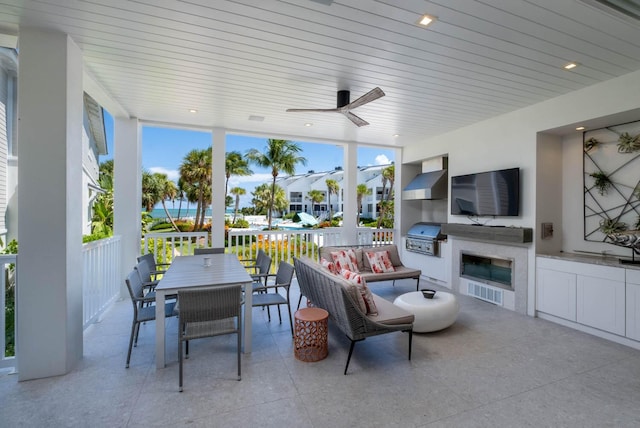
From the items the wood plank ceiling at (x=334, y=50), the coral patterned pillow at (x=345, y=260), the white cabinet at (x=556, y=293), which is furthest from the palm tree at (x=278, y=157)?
the white cabinet at (x=556, y=293)

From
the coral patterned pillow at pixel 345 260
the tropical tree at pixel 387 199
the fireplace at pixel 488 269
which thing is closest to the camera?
the fireplace at pixel 488 269

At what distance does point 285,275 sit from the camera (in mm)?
3406

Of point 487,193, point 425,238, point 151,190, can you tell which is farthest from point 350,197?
point 151,190

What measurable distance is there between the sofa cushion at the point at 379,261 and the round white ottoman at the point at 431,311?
4.07 ft

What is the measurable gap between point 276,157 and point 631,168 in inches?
386

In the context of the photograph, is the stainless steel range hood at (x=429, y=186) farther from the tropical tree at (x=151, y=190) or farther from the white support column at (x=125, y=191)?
the tropical tree at (x=151, y=190)

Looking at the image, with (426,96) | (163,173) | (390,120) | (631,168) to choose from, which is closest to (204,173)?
(163,173)

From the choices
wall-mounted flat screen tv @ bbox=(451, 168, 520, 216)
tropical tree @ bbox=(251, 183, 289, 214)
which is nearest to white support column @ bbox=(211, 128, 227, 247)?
wall-mounted flat screen tv @ bbox=(451, 168, 520, 216)

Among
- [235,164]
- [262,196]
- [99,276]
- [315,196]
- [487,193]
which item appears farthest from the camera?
[315,196]

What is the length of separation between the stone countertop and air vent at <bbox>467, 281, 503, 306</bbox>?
0.87m

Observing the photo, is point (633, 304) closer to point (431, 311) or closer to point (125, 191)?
point (431, 311)

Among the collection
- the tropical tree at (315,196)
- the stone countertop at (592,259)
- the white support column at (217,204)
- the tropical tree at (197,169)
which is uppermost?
the tropical tree at (197,169)

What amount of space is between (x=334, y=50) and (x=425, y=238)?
4203mm

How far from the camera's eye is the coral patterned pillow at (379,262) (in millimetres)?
4773
